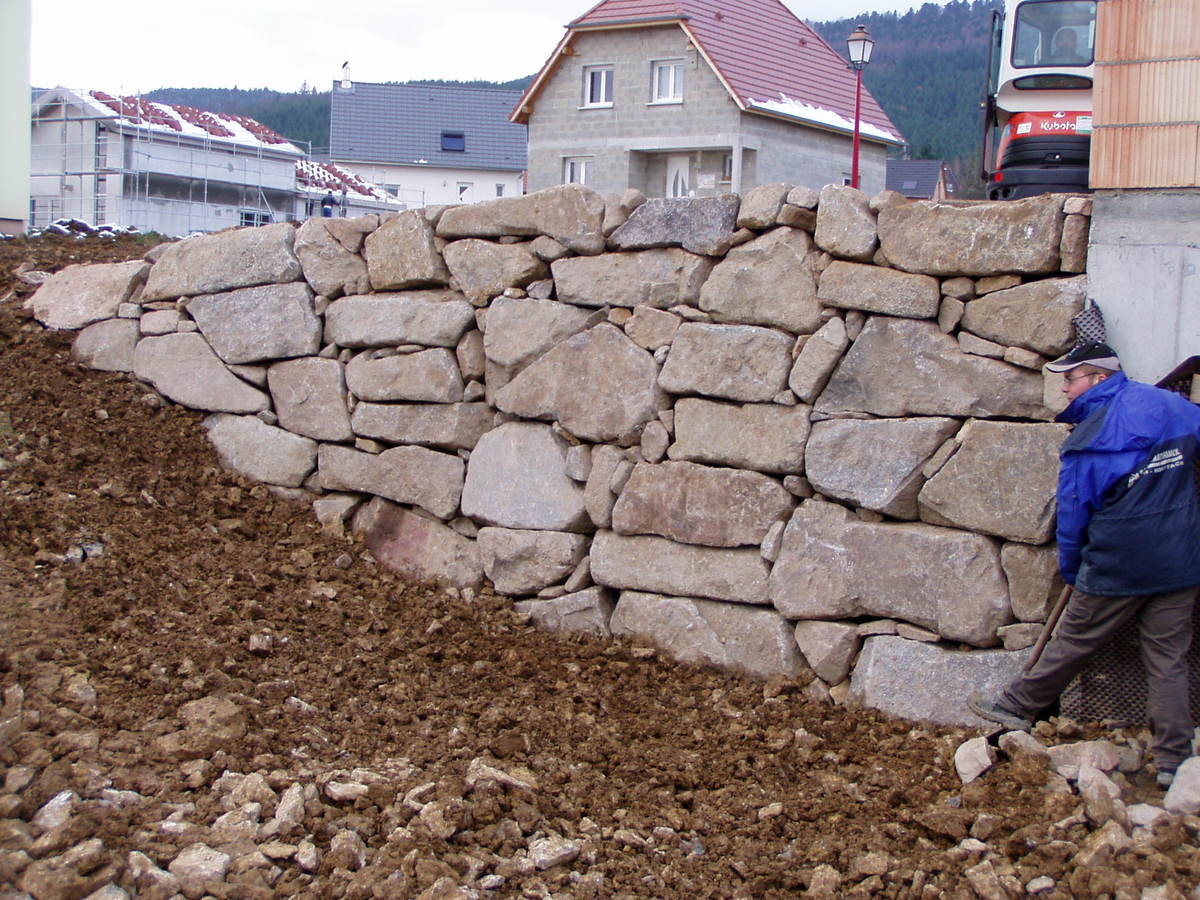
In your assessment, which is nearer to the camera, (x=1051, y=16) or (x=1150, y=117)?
(x=1150, y=117)

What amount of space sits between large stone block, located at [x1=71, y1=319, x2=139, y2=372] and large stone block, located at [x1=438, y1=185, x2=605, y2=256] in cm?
220

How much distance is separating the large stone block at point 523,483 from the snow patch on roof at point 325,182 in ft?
69.3

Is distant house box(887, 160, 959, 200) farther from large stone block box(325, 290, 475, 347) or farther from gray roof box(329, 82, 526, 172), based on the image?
large stone block box(325, 290, 475, 347)

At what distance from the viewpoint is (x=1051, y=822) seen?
3586 mm

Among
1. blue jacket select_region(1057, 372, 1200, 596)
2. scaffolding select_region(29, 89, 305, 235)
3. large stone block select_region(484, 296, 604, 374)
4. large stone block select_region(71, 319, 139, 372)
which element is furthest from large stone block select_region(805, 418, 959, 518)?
scaffolding select_region(29, 89, 305, 235)

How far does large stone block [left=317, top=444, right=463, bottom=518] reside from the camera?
589 centimetres

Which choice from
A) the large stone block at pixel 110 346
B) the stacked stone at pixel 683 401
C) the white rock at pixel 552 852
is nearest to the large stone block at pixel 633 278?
the stacked stone at pixel 683 401

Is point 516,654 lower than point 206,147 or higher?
lower

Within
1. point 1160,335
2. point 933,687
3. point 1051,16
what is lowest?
point 933,687

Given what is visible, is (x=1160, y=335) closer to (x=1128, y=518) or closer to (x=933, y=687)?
(x=1128, y=518)

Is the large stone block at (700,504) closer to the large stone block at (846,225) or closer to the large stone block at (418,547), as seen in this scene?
the large stone block at (418,547)

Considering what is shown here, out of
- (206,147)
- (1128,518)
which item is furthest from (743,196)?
(206,147)

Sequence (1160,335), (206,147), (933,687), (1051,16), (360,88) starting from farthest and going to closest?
1. (360,88)
2. (206,147)
3. (1051,16)
4. (933,687)
5. (1160,335)

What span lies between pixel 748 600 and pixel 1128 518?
1.71 meters
